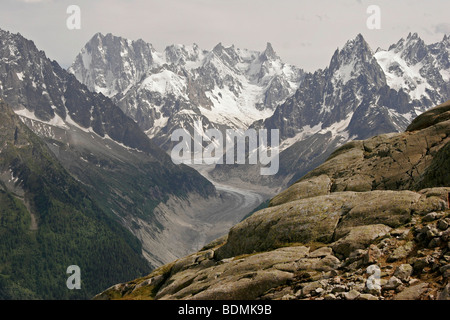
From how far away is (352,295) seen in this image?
37469 mm

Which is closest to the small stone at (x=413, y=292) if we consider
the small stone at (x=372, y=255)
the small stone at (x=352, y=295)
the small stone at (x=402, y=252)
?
the small stone at (x=352, y=295)

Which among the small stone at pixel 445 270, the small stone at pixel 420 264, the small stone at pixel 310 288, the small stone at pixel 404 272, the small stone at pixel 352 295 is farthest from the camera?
the small stone at pixel 310 288

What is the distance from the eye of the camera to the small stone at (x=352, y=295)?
3722 cm

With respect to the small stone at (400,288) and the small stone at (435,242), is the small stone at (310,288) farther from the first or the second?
the small stone at (435,242)

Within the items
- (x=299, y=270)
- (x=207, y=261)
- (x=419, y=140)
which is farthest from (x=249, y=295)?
(x=419, y=140)

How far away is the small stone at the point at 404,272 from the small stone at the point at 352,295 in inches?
152

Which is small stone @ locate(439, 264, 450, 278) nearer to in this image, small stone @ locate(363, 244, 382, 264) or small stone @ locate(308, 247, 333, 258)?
small stone @ locate(363, 244, 382, 264)

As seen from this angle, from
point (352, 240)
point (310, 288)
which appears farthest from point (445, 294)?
point (352, 240)

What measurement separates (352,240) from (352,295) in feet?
38.6

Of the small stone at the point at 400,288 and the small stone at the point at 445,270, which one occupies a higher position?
the small stone at the point at 445,270

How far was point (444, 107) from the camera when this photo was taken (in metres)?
78.8

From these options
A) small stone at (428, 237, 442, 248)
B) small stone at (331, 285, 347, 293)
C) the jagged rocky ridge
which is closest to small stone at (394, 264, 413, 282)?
the jagged rocky ridge
